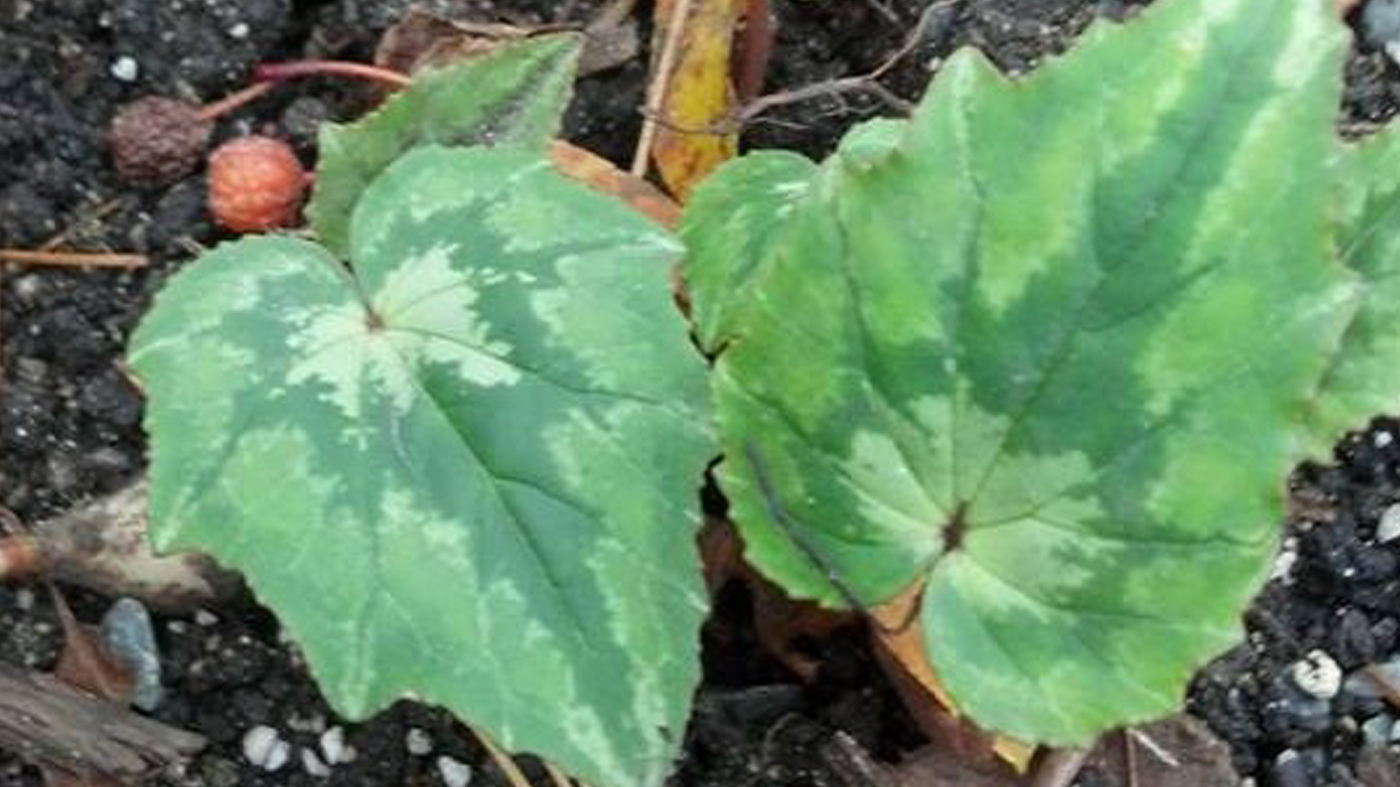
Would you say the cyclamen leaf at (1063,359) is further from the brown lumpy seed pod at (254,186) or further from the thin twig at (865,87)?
the brown lumpy seed pod at (254,186)

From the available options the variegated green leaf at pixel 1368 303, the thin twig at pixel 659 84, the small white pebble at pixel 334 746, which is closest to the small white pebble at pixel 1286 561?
the variegated green leaf at pixel 1368 303

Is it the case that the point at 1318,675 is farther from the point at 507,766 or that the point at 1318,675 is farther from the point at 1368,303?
the point at 507,766

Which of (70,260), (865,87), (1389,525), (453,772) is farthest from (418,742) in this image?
(1389,525)

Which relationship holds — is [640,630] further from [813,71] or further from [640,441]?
[813,71]

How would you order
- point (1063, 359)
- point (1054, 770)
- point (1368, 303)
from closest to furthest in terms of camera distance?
1. point (1063, 359)
2. point (1368, 303)
3. point (1054, 770)

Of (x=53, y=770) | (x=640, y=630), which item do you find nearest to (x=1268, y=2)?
(x=640, y=630)
